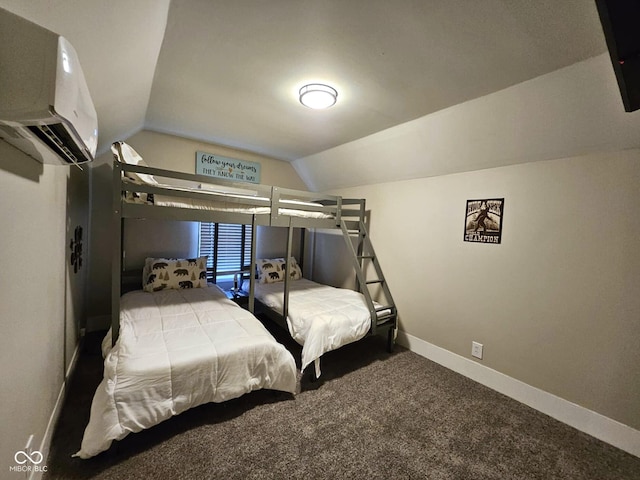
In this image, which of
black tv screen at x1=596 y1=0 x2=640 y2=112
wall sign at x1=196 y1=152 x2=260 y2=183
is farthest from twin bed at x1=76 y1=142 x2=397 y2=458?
black tv screen at x1=596 y1=0 x2=640 y2=112

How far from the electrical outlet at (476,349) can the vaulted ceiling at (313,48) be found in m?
2.05

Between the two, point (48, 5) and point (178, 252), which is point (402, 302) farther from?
point (48, 5)

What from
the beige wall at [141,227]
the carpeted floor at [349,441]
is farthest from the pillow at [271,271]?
the carpeted floor at [349,441]

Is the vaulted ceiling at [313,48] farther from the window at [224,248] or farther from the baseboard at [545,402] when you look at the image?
the baseboard at [545,402]

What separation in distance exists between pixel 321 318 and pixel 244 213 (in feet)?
3.79

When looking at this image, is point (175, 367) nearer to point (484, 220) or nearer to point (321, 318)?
point (321, 318)

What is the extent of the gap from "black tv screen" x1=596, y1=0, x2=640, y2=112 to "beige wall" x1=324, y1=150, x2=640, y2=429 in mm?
870

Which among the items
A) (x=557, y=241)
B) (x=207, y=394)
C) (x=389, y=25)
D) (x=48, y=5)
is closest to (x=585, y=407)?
(x=557, y=241)

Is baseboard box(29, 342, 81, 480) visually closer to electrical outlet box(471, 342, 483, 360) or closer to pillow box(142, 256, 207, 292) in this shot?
pillow box(142, 256, 207, 292)

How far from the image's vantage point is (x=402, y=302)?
2930 mm

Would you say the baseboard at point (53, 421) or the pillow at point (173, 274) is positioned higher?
the pillow at point (173, 274)

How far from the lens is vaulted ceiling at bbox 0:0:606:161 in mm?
1091

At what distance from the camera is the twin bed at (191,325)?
138cm

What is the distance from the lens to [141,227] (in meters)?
3.04
